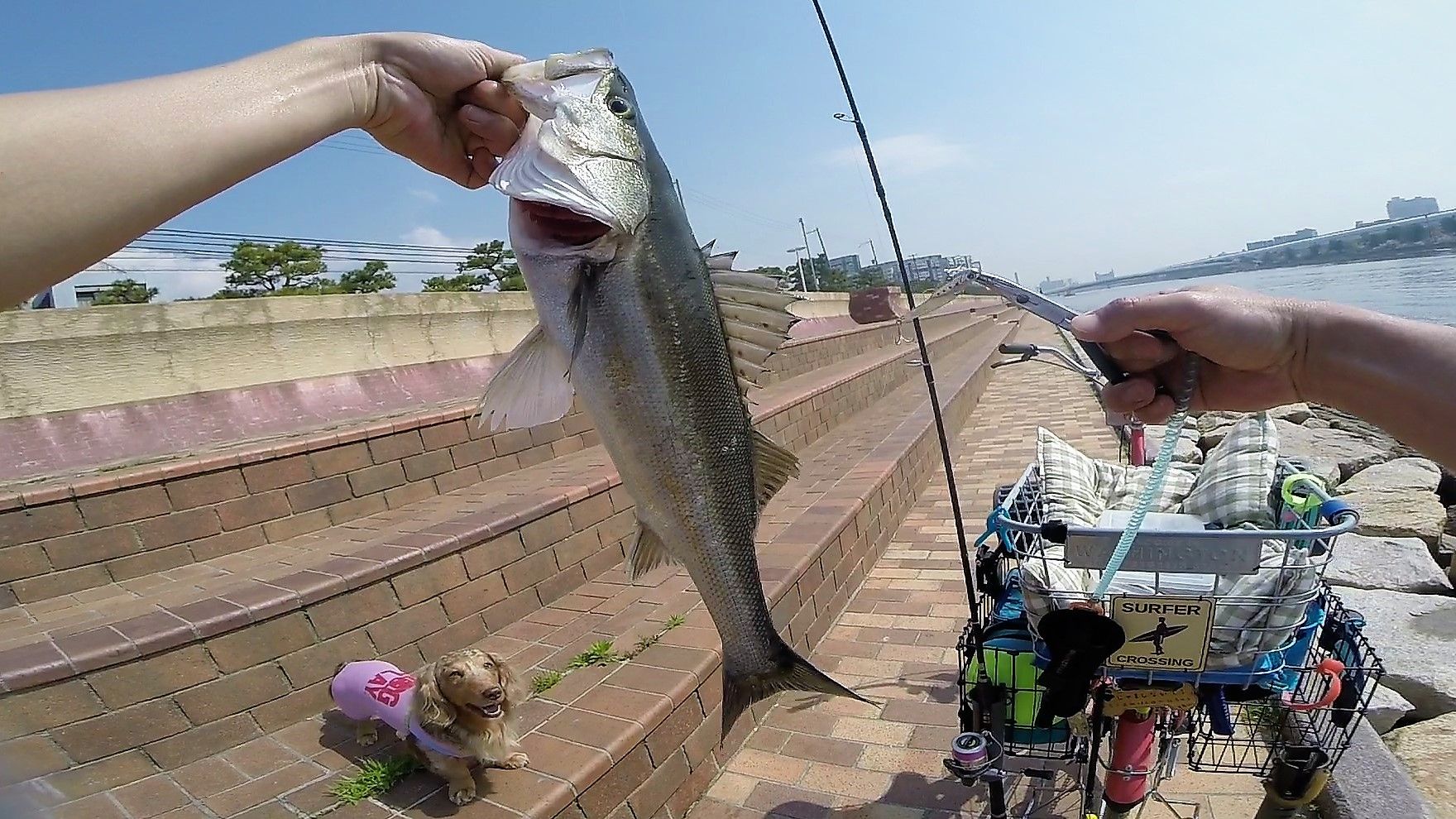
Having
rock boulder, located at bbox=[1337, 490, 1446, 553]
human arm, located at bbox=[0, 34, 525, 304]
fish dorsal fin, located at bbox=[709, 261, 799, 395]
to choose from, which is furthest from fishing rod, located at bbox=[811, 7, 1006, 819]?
rock boulder, located at bbox=[1337, 490, 1446, 553]

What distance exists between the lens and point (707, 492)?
1.66 m

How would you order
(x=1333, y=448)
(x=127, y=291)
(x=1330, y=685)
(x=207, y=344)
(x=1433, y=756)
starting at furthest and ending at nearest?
(x=127, y=291)
(x=1333, y=448)
(x=207, y=344)
(x=1433, y=756)
(x=1330, y=685)

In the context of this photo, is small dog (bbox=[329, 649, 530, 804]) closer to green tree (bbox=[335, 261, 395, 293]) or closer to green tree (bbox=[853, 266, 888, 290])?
green tree (bbox=[335, 261, 395, 293])

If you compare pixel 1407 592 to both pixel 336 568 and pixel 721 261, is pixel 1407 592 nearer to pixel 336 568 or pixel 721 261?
pixel 721 261

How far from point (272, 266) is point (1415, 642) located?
1088 inches

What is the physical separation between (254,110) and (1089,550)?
7.20 ft

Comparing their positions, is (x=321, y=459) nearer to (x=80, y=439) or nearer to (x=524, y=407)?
(x=80, y=439)

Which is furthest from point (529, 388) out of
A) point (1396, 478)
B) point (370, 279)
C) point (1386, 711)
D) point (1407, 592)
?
point (370, 279)

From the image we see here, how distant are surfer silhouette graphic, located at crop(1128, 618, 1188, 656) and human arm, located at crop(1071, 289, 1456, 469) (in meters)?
0.60

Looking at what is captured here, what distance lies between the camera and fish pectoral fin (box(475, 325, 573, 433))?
155 cm

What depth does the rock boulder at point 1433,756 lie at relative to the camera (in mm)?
2941

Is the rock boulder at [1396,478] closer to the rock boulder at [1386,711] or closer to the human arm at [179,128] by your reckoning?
the rock boulder at [1386,711]

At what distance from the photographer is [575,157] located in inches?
57.4

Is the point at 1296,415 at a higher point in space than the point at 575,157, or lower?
lower
